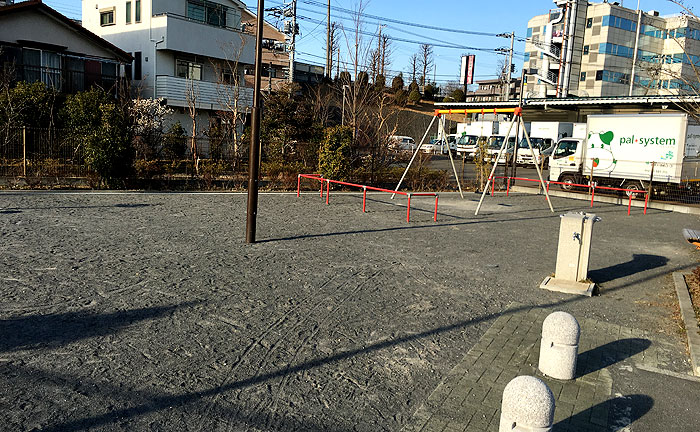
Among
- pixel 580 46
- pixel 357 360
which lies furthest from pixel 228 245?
pixel 580 46

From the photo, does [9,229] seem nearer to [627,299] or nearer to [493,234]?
[493,234]

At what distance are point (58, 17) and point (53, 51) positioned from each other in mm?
1589

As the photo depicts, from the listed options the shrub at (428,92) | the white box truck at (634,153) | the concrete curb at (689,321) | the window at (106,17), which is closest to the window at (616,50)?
the shrub at (428,92)

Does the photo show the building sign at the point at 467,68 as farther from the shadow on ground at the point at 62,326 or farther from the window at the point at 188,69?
the shadow on ground at the point at 62,326

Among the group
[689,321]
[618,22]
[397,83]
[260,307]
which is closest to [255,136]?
[260,307]

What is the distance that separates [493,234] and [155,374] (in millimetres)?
8470

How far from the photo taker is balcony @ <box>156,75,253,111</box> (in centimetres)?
2734

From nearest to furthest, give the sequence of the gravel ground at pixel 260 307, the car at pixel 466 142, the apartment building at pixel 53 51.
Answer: the gravel ground at pixel 260 307, the apartment building at pixel 53 51, the car at pixel 466 142

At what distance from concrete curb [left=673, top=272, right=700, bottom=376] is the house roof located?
26226 millimetres

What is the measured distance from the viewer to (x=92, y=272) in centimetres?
721

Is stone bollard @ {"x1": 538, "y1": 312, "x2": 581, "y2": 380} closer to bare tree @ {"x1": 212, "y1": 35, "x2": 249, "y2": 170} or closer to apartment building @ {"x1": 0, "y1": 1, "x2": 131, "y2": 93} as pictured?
bare tree @ {"x1": 212, "y1": 35, "x2": 249, "y2": 170}

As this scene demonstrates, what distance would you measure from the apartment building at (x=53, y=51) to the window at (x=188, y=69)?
8.10 ft

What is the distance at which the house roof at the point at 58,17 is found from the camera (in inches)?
914

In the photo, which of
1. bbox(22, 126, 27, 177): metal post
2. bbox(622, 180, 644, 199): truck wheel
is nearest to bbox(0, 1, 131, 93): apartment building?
bbox(22, 126, 27, 177): metal post
